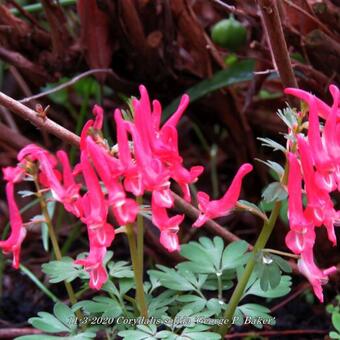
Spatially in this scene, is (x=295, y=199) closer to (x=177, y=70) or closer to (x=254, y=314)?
(x=254, y=314)

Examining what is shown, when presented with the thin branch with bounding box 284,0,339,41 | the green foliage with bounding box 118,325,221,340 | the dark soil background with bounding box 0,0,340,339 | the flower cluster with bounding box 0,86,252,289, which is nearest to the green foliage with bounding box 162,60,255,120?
the dark soil background with bounding box 0,0,340,339

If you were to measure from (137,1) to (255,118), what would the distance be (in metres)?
0.43

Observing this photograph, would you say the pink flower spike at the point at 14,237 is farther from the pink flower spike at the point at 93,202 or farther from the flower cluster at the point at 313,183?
the flower cluster at the point at 313,183

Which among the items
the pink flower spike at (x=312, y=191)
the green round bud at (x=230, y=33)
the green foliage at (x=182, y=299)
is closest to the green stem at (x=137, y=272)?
the green foliage at (x=182, y=299)

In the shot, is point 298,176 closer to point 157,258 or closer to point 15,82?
point 157,258

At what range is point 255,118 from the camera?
161cm

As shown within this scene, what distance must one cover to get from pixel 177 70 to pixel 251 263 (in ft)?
2.63

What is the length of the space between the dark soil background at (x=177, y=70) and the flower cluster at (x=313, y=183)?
1.60 ft

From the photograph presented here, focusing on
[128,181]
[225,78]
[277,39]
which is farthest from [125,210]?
[225,78]

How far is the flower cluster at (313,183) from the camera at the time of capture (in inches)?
30.5

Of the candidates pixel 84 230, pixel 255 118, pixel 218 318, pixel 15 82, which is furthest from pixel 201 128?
pixel 218 318

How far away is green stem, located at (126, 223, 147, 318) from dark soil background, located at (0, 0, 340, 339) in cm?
45

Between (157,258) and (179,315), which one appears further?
(157,258)

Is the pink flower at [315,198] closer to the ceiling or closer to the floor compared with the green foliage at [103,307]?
closer to the ceiling
